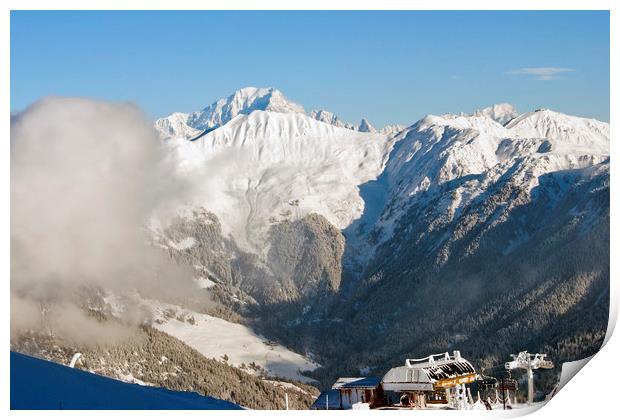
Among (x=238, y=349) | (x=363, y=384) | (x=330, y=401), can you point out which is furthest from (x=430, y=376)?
(x=238, y=349)

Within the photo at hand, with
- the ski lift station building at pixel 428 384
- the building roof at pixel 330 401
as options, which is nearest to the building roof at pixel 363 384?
the building roof at pixel 330 401

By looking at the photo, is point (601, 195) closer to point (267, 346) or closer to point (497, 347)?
point (497, 347)

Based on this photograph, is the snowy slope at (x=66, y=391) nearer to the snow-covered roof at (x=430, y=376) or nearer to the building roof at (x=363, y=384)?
the snow-covered roof at (x=430, y=376)

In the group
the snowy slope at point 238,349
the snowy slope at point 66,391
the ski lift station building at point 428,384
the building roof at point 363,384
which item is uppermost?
the snowy slope at point 238,349

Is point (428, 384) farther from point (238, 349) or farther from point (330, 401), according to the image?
point (238, 349)

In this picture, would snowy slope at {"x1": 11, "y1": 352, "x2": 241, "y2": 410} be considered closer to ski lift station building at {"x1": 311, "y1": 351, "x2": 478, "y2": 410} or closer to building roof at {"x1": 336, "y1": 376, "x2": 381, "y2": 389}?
ski lift station building at {"x1": 311, "y1": 351, "x2": 478, "y2": 410}

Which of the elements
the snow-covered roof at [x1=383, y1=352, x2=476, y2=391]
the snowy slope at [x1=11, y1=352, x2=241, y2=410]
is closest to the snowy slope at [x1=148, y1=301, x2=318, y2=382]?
the snow-covered roof at [x1=383, y1=352, x2=476, y2=391]
